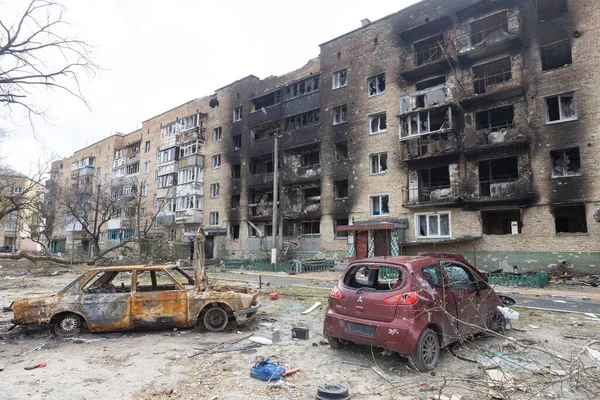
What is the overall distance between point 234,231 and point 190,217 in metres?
5.27

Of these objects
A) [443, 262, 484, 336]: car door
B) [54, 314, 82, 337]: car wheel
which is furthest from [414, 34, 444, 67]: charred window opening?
[54, 314, 82, 337]: car wheel

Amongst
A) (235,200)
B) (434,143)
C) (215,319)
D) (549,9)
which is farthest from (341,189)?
(215,319)

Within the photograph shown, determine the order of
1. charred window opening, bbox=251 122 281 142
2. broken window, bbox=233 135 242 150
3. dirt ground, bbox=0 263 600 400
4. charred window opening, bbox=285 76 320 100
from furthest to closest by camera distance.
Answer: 1. broken window, bbox=233 135 242 150
2. charred window opening, bbox=251 122 281 142
3. charred window opening, bbox=285 76 320 100
4. dirt ground, bbox=0 263 600 400

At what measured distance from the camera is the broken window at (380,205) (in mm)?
24062

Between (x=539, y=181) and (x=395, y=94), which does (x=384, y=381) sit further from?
(x=395, y=94)

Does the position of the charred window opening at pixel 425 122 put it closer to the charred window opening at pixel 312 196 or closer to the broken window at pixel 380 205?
the broken window at pixel 380 205

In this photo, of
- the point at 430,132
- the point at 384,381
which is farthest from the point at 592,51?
the point at 384,381

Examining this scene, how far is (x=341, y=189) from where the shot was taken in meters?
27.7

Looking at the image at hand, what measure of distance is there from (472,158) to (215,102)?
26935 mm

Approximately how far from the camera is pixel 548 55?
64.3ft

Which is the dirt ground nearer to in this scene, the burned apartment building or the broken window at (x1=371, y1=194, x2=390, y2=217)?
the burned apartment building

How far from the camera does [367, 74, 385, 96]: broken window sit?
1014 inches

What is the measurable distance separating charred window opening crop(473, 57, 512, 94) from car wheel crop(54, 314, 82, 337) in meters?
22.4

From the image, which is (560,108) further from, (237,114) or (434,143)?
(237,114)
